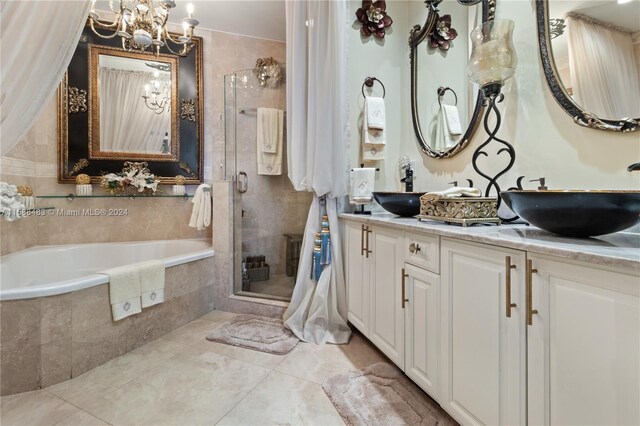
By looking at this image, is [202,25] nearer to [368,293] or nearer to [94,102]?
[94,102]

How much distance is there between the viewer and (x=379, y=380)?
151cm

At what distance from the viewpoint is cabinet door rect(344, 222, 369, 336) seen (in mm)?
1793

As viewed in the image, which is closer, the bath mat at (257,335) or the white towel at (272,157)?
the bath mat at (257,335)

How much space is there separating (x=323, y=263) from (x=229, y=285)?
3.42 ft

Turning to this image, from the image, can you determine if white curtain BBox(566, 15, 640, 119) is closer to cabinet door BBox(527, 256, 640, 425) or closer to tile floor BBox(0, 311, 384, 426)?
cabinet door BBox(527, 256, 640, 425)

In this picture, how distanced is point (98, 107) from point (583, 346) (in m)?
3.71

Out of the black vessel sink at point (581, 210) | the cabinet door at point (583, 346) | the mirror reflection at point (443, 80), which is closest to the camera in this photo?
the cabinet door at point (583, 346)

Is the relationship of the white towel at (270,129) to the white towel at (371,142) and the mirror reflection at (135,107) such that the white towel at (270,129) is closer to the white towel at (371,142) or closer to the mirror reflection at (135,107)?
the mirror reflection at (135,107)

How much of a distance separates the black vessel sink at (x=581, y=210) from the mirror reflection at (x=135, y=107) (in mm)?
3123

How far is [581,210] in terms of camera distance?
0.79m

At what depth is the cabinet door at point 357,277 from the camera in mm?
1793

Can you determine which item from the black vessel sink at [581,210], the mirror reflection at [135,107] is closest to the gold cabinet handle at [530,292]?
the black vessel sink at [581,210]

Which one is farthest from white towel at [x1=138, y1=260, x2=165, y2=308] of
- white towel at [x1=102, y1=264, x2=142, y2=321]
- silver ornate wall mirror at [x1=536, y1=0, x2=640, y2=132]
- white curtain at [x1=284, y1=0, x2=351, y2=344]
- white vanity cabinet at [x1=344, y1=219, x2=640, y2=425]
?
silver ornate wall mirror at [x1=536, y1=0, x2=640, y2=132]

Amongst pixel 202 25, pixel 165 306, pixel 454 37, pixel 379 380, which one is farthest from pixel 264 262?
pixel 202 25
